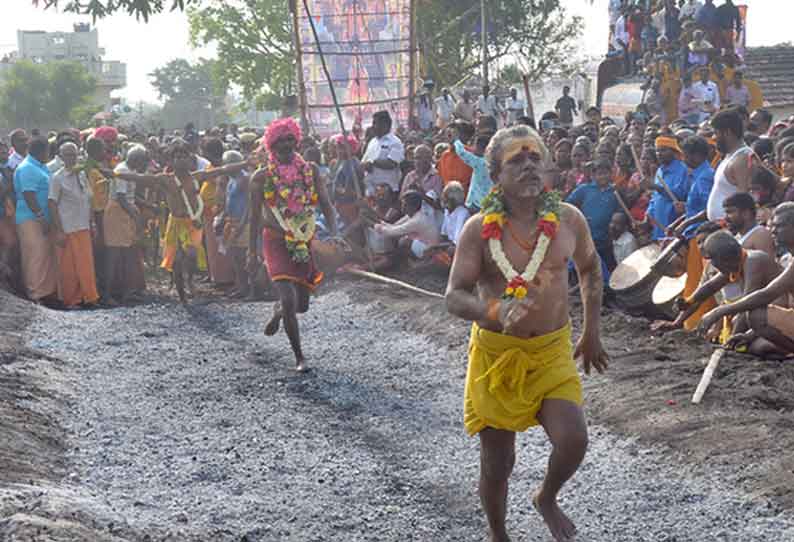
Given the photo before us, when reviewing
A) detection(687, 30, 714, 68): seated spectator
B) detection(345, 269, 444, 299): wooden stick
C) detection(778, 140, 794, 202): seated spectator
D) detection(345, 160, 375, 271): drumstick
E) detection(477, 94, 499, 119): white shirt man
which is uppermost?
detection(687, 30, 714, 68): seated spectator

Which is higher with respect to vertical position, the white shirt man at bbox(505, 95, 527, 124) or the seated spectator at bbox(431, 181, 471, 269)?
the white shirt man at bbox(505, 95, 527, 124)

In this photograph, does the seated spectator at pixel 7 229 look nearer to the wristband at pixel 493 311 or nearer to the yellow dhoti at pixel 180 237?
the yellow dhoti at pixel 180 237

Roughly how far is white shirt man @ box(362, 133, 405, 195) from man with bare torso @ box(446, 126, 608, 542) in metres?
10.1

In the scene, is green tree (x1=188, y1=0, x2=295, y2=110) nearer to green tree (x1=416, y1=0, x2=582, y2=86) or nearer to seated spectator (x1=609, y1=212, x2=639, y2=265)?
green tree (x1=416, y1=0, x2=582, y2=86)

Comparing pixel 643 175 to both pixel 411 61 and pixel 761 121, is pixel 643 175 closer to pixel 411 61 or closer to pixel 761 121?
pixel 761 121

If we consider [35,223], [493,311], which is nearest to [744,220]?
[493,311]

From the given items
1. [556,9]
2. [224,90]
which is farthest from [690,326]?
[224,90]

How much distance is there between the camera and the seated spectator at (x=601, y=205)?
40.8 feet

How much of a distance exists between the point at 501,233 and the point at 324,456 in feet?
9.20

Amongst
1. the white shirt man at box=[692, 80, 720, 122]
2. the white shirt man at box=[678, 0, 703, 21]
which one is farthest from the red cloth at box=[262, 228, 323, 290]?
the white shirt man at box=[678, 0, 703, 21]

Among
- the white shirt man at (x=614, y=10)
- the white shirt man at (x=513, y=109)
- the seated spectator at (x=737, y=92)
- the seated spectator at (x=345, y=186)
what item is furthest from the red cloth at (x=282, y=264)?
the white shirt man at (x=614, y=10)

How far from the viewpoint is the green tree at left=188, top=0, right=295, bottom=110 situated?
2227 inches

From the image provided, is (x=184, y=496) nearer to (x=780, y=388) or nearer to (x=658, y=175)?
(x=780, y=388)

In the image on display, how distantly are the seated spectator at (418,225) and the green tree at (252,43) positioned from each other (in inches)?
1651
